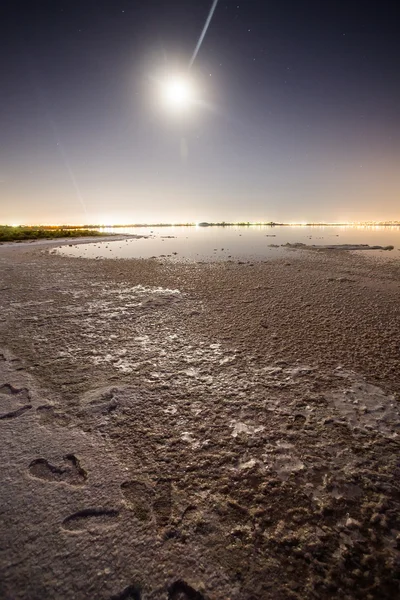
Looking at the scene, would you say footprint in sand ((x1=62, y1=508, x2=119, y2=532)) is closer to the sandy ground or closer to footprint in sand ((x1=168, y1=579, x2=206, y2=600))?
the sandy ground

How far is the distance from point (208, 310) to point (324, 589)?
471 cm

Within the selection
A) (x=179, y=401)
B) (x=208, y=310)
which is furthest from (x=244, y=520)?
(x=208, y=310)

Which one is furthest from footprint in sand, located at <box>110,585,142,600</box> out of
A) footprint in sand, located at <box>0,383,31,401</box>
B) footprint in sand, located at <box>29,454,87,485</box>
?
footprint in sand, located at <box>0,383,31,401</box>

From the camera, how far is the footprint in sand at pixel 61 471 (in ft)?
6.40

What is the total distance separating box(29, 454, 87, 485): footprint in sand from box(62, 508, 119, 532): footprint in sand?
0.24 meters

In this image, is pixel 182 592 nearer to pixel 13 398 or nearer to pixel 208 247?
pixel 13 398

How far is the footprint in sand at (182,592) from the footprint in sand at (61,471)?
90cm

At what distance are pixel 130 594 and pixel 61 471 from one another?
98 cm

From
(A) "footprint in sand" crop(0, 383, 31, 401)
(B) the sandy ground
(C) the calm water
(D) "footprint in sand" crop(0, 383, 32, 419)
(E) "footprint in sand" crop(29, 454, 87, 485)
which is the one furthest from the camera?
(C) the calm water

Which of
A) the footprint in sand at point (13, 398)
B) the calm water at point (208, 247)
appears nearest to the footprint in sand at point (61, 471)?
the footprint in sand at point (13, 398)

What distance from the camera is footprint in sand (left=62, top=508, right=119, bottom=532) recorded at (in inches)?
63.9

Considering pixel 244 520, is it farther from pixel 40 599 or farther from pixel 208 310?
pixel 208 310

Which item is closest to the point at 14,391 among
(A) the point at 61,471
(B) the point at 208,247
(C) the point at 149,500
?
(A) the point at 61,471

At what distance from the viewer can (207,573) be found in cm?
141
